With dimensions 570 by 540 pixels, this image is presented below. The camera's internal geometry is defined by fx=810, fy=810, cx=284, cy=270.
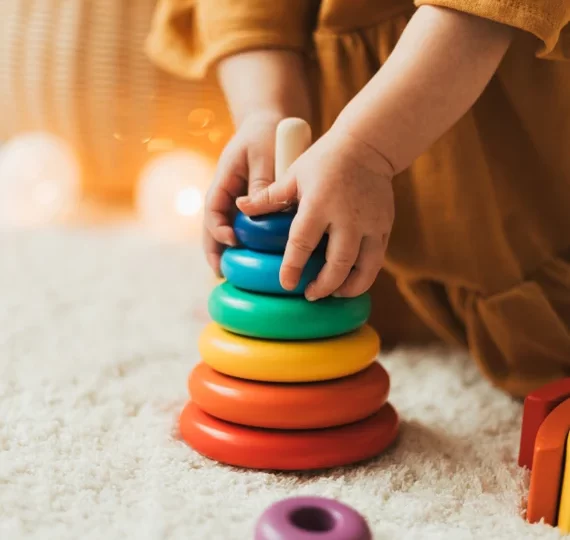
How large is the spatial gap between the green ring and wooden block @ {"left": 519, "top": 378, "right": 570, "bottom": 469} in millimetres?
160

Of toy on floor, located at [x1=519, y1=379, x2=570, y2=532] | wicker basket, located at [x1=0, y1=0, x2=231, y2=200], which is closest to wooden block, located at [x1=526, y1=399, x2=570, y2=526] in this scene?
toy on floor, located at [x1=519, y1=379, x2=570, y2=532]

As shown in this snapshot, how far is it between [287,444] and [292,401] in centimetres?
3

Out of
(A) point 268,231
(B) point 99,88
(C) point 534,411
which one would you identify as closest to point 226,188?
(A) point 268,231

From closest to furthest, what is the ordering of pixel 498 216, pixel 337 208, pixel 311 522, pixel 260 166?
pixel 311 522 → pixel 337 208 → pixel 260 166 → pixel 498 216

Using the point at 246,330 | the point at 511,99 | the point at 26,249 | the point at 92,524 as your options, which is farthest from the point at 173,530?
the point at 26,249

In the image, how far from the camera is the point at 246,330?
26.1 inches

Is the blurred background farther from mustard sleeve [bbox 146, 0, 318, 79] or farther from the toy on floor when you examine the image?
the toy on floor

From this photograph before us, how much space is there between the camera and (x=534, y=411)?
0.67 meters

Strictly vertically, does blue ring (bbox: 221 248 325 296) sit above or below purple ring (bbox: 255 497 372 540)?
above

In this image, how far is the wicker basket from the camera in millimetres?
1566

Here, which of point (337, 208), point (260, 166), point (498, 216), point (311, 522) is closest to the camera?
point (311, 522)

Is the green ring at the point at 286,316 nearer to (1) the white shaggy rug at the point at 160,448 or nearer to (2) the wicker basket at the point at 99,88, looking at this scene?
(1) the white shaggy rug at the point at 160,448

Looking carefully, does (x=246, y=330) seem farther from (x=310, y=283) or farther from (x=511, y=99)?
(x=511, y=99)

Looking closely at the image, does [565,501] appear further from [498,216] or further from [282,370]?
[498,216]
